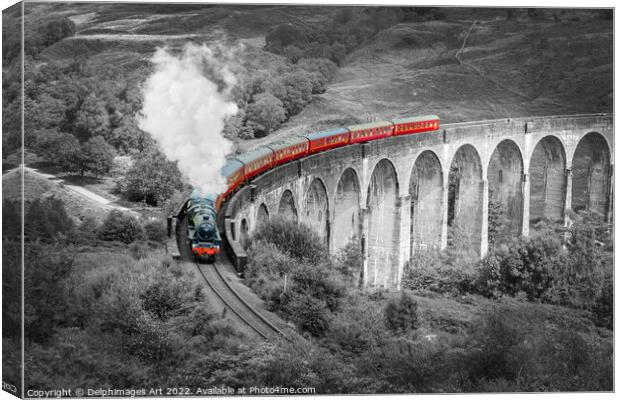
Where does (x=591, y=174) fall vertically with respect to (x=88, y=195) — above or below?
above

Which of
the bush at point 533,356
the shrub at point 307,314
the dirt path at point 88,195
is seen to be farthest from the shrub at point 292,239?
the bush at point 533,356

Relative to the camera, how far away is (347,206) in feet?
89.5

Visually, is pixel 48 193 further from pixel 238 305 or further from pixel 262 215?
pixel 262 215

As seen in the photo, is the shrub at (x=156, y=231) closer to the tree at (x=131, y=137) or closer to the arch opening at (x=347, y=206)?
the tree at (x=131, y=137)

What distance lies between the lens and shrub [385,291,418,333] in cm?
1901

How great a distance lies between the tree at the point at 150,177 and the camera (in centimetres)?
1927

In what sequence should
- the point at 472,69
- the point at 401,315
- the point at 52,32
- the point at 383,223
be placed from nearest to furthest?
the point at 52,32 → the point at 401,315 → the point at 472,69 → the point at 383,223

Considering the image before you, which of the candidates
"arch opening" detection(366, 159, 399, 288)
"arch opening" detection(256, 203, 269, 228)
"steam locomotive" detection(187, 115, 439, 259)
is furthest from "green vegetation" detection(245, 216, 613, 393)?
"arch opening" detection(366, 159, 399, 288)

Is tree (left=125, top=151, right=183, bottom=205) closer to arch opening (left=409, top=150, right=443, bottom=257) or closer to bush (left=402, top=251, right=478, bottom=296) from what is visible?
bush (left=402, top=251, right=478, bottom=296)

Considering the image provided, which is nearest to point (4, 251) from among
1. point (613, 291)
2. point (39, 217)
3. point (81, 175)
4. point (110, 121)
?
point (39, 217)

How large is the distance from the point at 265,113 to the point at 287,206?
3269 mm

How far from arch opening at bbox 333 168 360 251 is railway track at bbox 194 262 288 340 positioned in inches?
308

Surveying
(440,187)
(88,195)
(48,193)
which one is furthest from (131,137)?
(440,187)

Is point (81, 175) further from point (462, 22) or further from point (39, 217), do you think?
point (462, 22)
